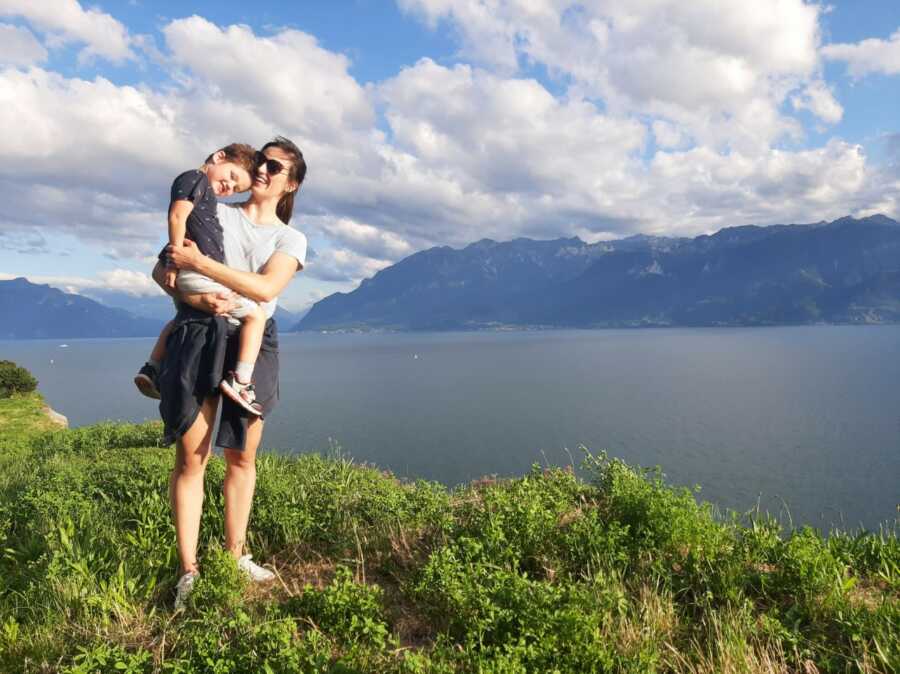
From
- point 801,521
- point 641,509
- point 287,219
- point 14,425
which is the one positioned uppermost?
point 287,219

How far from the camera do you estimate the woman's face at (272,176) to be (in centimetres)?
370

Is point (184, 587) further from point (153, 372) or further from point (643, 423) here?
point (643, 423)

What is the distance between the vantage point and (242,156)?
3.70 meters

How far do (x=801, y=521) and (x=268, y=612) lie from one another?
929 inches

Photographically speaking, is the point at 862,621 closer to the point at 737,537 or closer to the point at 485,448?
the point at 737,537

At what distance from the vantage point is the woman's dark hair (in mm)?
3750

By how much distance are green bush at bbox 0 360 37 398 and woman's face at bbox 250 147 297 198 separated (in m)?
36.8

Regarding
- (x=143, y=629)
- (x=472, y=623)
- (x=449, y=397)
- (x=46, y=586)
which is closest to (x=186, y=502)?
(x=143, y=629)

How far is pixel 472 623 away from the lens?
10.2ft

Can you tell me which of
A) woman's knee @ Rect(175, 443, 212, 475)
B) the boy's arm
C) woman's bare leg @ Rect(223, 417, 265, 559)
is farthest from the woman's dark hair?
woman's knee @ Rect(175, 443, 212, 475)

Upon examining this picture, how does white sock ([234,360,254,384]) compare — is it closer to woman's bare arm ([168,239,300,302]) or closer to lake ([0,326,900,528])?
woman's bare arm ([168,239,300,302])

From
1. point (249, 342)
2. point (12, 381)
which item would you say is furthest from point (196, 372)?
point (12, 381)

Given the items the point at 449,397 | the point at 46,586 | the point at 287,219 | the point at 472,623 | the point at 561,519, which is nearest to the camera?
the point at 472,623

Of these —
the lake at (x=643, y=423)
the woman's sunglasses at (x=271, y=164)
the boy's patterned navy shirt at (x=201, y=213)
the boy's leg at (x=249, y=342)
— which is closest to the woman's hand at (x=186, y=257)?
the boy's patterned navy shirt at (x=201, y=213)
